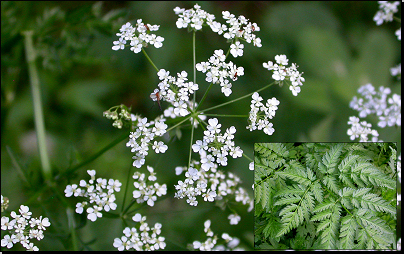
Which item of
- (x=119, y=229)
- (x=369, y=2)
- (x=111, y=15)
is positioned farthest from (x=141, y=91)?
(x=369, y=2)

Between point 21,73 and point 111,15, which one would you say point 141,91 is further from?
point 21,73

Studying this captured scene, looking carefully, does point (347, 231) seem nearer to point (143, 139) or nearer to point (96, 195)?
point (143, 139)

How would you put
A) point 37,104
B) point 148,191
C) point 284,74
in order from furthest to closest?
point 37,104 → point 148,191 → point 284,74

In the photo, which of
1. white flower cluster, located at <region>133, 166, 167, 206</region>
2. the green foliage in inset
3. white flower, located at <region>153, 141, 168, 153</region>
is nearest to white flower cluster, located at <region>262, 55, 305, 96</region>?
the green foliage in inset

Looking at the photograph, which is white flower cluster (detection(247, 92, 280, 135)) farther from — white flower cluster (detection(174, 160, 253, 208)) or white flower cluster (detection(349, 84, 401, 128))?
white flower cluster (detection(349, 84, 401, 128))

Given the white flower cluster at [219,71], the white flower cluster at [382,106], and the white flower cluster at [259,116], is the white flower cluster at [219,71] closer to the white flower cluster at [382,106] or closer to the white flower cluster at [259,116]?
the white flower cluster at [259,116]

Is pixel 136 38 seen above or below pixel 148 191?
above

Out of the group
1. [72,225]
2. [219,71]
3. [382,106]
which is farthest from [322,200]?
[72,225]

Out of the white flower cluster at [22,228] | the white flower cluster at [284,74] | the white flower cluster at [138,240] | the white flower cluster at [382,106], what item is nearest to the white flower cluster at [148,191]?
the white flower cluster at [138,240]
